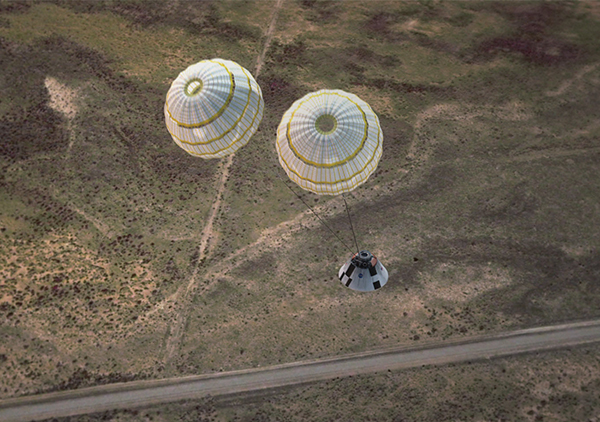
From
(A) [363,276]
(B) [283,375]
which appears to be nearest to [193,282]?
(B) [283,375]

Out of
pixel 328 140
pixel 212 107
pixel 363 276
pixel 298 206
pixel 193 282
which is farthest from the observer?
pixel 298 206

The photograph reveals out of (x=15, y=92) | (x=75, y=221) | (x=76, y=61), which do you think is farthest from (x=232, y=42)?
(x=75, y=221)

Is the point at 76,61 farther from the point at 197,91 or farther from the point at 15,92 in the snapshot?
the point at 197,91

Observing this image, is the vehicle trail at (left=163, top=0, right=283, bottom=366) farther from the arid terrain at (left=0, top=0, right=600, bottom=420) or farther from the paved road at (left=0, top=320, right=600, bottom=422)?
the paved road at (left=0, top=320, right=600, bottom=422)

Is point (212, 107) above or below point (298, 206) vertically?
above

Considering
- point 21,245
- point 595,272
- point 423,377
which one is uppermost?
point 595,272

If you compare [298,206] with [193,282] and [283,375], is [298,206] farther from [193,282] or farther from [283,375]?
[283,375]
